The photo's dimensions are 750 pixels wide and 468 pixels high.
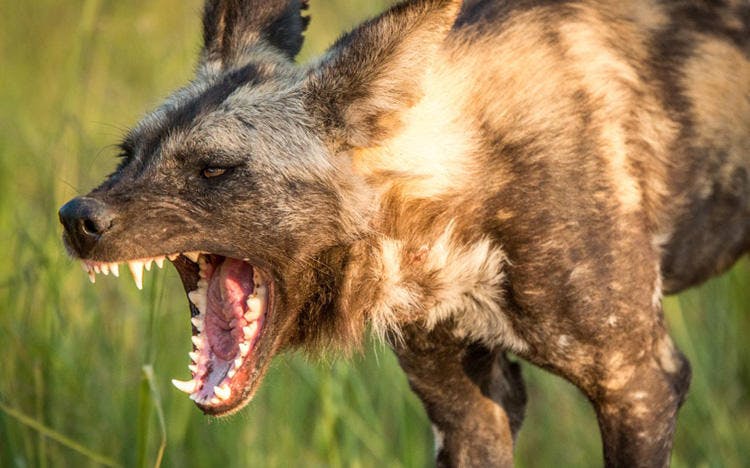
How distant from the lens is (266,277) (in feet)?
9.91

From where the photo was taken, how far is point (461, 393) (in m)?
3.43

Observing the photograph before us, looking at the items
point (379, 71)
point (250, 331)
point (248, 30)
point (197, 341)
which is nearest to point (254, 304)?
point (250, 331)

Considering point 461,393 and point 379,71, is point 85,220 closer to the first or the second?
point 379,71

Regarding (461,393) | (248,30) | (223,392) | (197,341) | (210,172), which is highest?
(248,30)

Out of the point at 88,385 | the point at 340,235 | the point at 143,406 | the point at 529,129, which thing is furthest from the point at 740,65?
the point at 88,385

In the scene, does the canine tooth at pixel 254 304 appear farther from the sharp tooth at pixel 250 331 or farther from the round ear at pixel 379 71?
the round ear at pixel 379 71

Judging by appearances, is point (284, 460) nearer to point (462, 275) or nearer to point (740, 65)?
point (462, 275)

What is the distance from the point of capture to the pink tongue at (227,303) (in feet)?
10.00

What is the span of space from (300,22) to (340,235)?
81 centimetres

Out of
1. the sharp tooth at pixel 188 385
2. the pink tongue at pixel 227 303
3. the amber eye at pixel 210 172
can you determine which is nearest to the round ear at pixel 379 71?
the amber eye at pixel 210 172

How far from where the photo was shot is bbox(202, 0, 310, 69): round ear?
340 cm

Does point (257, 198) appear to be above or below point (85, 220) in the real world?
below

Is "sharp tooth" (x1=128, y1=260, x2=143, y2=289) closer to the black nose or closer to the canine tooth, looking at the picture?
the black nose

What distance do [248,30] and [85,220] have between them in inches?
35.6
